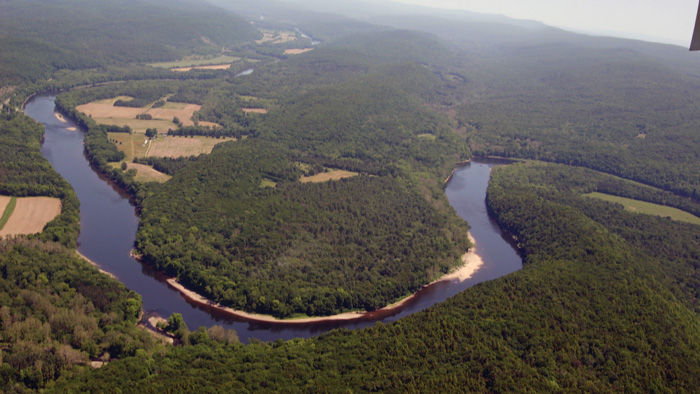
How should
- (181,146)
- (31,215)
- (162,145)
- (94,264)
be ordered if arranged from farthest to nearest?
(181,146) < (162,145) < (31,215) < (94,264)

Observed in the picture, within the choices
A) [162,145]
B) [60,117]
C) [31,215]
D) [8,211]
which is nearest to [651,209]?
[162,145]

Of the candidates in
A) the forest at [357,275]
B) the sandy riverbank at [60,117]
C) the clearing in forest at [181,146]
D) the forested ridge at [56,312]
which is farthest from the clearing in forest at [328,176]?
the sandy riverbank at [60,117]

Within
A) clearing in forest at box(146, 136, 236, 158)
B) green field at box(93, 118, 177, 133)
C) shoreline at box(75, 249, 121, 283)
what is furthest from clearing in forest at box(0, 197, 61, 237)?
green field at box(93, 118, 177, 133)

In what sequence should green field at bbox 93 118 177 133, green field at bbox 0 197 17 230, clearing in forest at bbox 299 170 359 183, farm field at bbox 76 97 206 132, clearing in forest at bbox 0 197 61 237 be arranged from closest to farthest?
1. clearing in forest at bbox 0 197 61 237
2. green field at bbox 0 197 17 230
3. clearing in forest at bbox 299 170 359 183
4. green field at bbox 93 118 177 133
5. farm field at bbox 76 97 206 132

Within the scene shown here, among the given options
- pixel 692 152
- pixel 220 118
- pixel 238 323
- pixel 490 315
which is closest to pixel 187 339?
pixel 238 323

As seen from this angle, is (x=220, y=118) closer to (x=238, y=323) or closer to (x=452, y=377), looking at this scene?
(x=238, y=323)

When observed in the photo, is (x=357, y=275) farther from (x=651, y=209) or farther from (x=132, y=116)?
(x=132, y=116)

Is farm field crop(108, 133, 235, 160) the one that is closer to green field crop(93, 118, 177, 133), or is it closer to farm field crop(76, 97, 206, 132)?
green field crop(93, 118, 177, 133)
